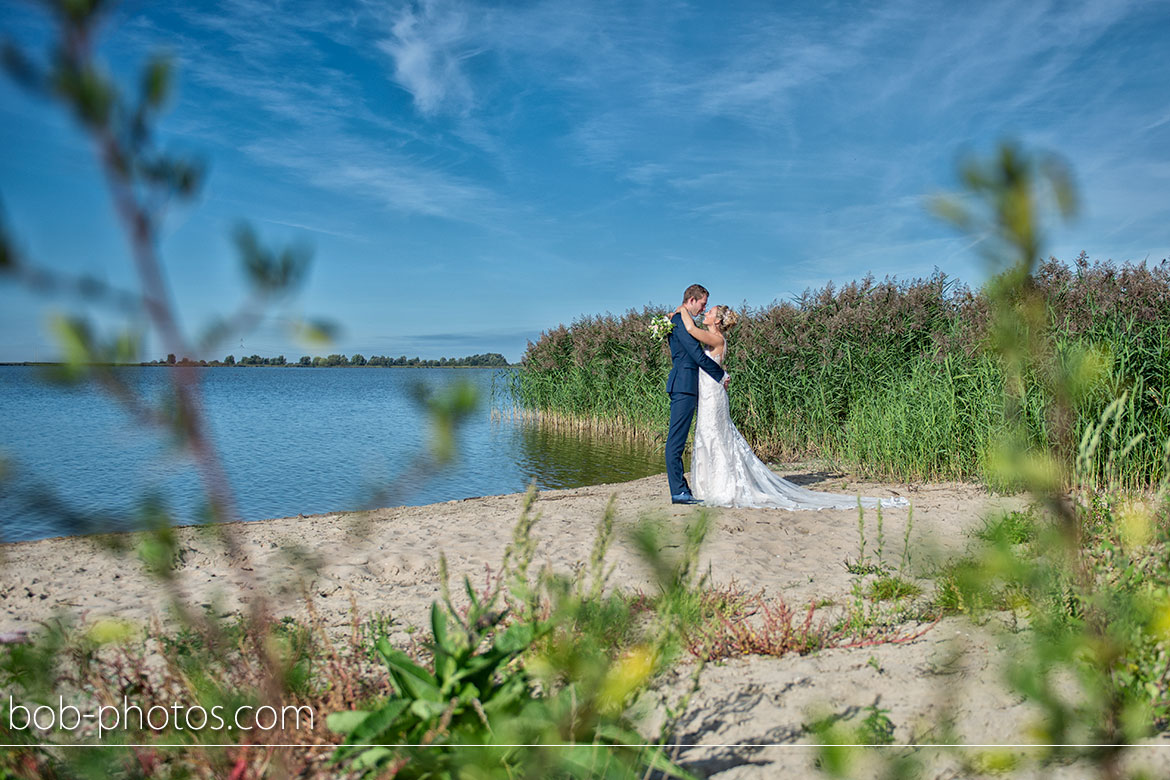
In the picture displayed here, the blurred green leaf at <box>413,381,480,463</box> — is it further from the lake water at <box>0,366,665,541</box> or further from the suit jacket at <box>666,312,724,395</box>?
the suit jacket at <box>666,312,724,395</box>

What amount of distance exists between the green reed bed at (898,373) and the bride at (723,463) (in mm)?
1943

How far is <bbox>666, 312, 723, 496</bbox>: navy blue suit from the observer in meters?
7.93

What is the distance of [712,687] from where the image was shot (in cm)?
297

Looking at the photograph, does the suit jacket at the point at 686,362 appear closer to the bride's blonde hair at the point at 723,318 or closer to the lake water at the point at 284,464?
the bride's blonde hair at the point at 723,318

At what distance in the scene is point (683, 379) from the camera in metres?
8.06

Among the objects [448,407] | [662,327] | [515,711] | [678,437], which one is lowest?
[515,711]

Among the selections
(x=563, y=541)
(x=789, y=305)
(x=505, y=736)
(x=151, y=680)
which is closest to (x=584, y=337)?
(x=789, y=305)

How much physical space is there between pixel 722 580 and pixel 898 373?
24.3 feet

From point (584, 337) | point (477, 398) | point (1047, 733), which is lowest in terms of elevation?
point (1047, 733)

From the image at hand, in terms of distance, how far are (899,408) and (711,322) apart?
127 inches

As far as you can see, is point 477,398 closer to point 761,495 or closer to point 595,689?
point 595,689

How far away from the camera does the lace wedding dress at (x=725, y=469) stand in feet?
26.1

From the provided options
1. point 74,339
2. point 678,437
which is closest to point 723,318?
point 678,437

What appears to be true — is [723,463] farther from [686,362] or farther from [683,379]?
[686,362]
